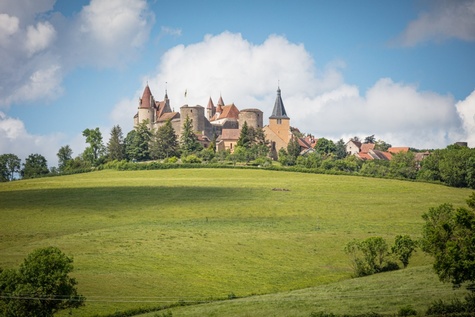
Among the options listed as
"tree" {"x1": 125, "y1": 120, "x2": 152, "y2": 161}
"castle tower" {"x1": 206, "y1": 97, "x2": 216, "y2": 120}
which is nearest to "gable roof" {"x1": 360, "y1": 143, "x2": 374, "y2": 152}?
"castle tower" {"x1": 206, "y1": 97, "x2": 216, "y2": 120}

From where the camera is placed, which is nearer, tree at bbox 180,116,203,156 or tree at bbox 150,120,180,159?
tree at bbox 150,120,180,159

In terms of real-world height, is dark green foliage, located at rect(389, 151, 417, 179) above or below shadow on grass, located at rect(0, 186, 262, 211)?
above

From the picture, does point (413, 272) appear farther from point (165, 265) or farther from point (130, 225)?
point (130, 225)

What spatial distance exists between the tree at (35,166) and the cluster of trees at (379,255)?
3717 inches

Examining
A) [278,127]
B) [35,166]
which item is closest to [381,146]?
[278,127]

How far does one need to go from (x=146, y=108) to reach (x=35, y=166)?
3001 centimetres

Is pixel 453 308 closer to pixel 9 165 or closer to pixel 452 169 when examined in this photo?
pixel 452 169

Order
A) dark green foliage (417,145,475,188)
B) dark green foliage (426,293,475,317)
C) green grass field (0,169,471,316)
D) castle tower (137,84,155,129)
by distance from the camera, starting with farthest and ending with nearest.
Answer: castle tower (137,84,155,129), dark green foliage (417,145,475,188), green grass field (0,169,471,316), dark green foliage (426,293,475,317)

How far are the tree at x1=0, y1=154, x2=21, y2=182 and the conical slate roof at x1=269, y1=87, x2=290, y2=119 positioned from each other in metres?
58.7

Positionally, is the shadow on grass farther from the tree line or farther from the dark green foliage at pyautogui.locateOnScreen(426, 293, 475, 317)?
the dark green foliage at pyautogui.locateOnScreen(426, 293, 475, 317)

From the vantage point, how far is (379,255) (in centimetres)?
4956

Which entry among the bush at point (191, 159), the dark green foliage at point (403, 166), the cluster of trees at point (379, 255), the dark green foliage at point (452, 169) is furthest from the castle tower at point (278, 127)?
the cluster of trees at point (379, 255)

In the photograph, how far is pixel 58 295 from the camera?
117 feet

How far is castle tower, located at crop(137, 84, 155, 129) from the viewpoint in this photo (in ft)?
511
